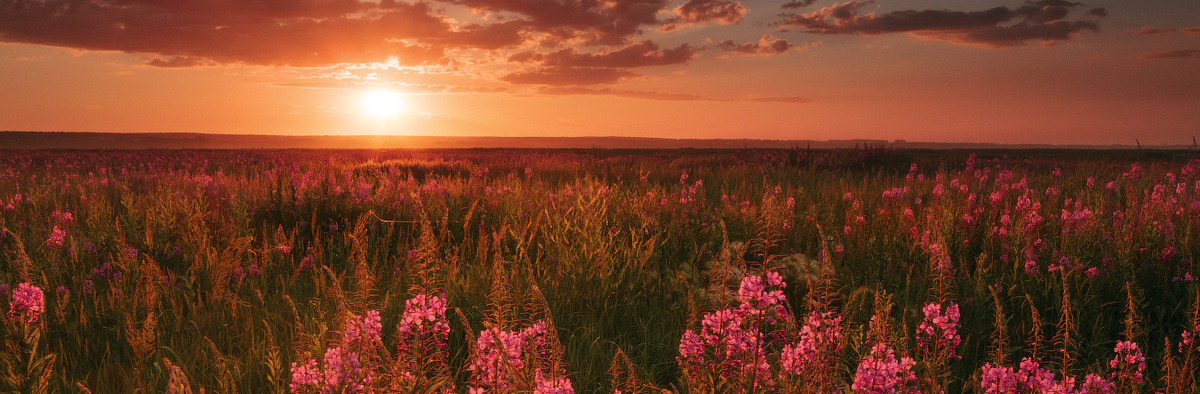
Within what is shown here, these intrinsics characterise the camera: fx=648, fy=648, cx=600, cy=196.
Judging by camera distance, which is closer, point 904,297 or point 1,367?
point 1,367

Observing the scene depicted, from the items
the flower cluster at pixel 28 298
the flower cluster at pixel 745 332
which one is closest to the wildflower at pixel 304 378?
the flower cluster at pixel 745 332

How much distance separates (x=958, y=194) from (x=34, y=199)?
10.6m

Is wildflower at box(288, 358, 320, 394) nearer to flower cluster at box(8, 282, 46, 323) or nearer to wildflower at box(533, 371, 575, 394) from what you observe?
wildflower at box(533, 371, 575, 394)

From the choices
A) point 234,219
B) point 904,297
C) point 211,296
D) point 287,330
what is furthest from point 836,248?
point 234,219

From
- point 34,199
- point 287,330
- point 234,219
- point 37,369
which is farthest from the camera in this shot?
point 34,199

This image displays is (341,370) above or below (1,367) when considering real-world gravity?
above

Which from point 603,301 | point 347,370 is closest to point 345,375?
point 347,370

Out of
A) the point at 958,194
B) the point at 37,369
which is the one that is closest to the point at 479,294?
the point at 37,369

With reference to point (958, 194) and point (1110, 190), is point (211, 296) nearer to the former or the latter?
point (958, 194)

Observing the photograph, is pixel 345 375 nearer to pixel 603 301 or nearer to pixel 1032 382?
pixel 1032 382

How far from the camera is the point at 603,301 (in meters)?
3.91

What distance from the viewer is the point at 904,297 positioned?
Answer: 158 inches

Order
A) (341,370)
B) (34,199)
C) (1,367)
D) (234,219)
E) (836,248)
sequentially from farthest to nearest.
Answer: (34,199)
(234,219)
(836,248)
(1,367)
(341,370)

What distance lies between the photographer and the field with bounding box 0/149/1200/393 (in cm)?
193
